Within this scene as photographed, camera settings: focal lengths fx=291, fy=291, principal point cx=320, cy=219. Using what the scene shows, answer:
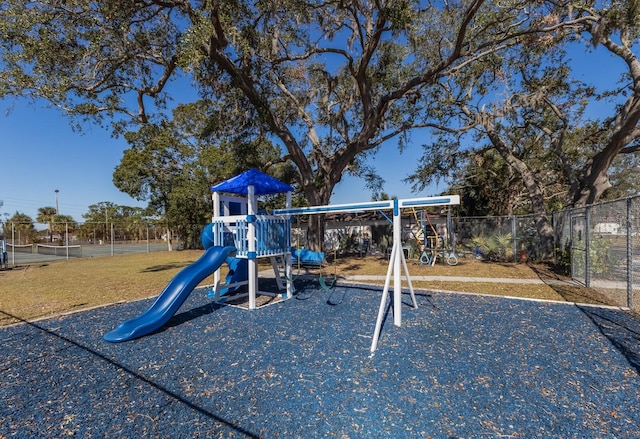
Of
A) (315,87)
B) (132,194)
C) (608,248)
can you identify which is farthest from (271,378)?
(132,194)

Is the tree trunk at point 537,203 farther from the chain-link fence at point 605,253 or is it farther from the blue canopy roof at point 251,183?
the blue canopy roof at point 251,183

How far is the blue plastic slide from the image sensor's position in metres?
4.44

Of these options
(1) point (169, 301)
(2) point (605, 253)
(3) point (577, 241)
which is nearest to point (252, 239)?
(1) point (169, 301)

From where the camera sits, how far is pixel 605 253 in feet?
25.8

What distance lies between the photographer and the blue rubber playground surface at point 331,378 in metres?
2.44

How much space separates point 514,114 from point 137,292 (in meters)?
15.9

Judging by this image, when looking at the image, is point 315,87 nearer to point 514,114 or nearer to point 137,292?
point 514,114

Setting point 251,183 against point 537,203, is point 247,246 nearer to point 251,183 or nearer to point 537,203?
point 251,183

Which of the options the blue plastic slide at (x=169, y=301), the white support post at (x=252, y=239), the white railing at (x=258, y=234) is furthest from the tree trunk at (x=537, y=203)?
the blue plastic slide at (x=169, y=301)

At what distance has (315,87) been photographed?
12.9 meters

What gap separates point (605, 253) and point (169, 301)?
10715 millimetres

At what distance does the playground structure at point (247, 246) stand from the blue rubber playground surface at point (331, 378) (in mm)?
384

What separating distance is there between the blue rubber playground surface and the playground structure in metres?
0.38

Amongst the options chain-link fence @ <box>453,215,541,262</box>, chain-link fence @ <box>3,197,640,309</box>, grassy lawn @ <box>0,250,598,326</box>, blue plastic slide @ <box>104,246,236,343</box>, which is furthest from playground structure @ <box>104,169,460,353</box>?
chain-link fence @ <box>453,215,541,262</box>
